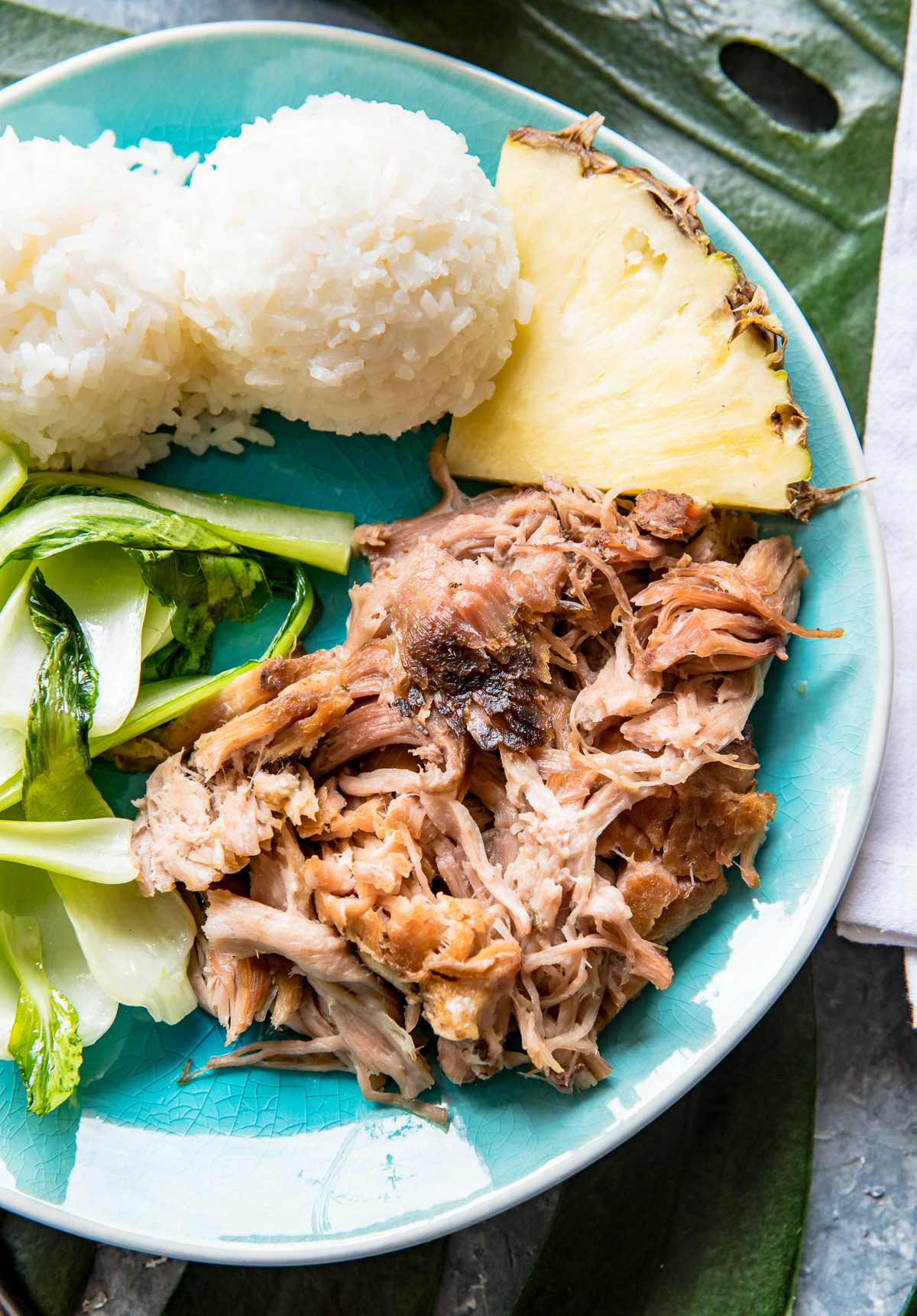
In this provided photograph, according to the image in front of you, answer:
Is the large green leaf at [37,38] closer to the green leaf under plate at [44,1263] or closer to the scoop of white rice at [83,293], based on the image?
the scoop of white rice at [83,293]

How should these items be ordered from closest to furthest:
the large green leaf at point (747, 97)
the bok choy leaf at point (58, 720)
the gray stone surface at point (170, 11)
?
the bok choy leaf at point (58, 720) < the large green leaf at point (747, 97) < the gray stone surface at point (170, 11)

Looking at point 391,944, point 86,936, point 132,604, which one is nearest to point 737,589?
point 391,944

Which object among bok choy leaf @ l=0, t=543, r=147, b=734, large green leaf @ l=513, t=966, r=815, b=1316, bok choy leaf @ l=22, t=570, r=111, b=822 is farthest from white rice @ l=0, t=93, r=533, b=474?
large green leaf @ l=513, t=966, r=815, b=1316

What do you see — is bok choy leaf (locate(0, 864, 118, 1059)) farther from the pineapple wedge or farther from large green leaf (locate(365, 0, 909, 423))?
large green leaf (locate(365, 0, 909, 423))

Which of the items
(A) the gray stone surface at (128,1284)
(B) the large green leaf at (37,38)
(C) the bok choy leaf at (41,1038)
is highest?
(B) the large green leaf at (37,38)

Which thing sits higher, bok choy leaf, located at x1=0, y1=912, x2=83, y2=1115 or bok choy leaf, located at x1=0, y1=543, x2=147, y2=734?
bok choy leaf, located at x1=0, y1=543, x2=147, y2=734

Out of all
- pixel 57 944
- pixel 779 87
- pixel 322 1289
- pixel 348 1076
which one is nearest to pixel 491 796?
pixel 348 1076

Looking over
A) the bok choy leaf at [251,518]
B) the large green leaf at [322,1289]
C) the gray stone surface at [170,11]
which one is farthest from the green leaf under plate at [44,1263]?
the gray stone surface at [170,11]
